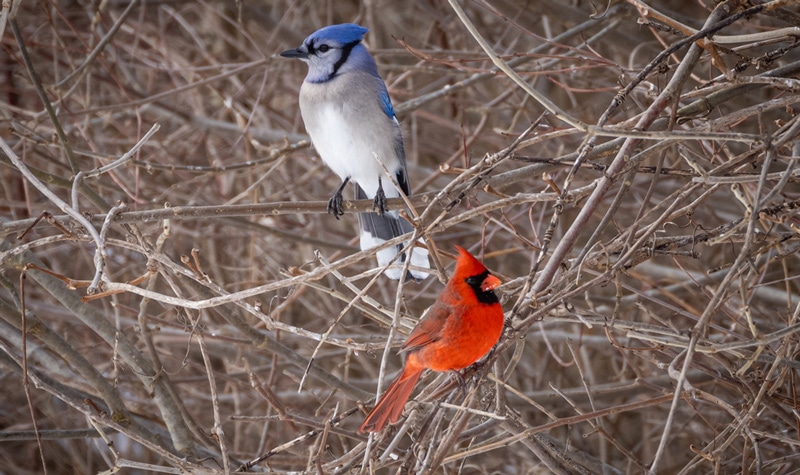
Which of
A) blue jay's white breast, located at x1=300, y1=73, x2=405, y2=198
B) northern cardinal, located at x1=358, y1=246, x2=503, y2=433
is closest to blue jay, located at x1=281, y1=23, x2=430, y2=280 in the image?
blue jay's white breast, located at x1=300, y1=73, x2=405, y2=198

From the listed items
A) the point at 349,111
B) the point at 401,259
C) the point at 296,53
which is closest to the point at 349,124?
the point at 349,111

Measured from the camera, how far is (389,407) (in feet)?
8.20

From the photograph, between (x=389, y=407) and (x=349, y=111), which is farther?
(x=349, y=111)

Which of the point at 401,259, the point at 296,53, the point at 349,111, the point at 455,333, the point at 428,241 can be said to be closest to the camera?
the point at 455,333

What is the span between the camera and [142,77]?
6938mm

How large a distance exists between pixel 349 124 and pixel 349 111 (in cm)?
7

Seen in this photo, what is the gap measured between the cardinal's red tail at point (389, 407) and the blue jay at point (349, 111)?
1720mm

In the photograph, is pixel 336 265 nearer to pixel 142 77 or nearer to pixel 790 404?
pixel 790 404

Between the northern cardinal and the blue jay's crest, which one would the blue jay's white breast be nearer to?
the blue jay's crest

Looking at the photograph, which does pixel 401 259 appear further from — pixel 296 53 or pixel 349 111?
pixel 296 53

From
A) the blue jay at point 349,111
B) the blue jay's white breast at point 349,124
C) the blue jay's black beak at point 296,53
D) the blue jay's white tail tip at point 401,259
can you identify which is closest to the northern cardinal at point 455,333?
the blue jay's white tail tip at point 401,259

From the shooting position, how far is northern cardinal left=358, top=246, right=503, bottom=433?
2453 millimetres

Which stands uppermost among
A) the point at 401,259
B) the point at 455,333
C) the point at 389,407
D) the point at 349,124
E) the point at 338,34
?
the point at 338,34

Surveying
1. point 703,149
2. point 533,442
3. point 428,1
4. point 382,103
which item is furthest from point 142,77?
point 533,442
